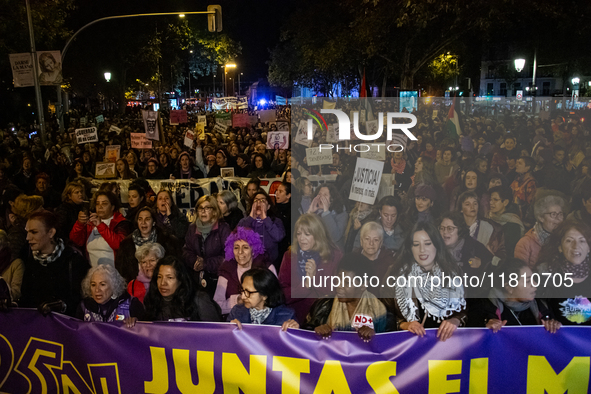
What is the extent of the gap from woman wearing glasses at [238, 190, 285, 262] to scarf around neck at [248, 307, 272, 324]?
1.53m

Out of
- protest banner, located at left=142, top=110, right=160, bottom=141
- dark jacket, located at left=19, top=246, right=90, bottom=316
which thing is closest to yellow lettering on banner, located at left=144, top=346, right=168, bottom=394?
dark jacket, located at left=19, top=246, right=90, bottom=316

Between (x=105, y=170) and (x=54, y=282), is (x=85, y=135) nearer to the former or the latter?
(x=105, y=170)

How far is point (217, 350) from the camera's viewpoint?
142 inches

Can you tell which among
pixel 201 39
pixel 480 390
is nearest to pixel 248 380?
pixel 480 390

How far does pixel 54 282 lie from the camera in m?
4.24

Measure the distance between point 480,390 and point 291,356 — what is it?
3.99 ft

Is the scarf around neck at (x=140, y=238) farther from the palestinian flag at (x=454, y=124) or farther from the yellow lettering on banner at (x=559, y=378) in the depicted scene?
the palestinian flag at (x=454, y=124)

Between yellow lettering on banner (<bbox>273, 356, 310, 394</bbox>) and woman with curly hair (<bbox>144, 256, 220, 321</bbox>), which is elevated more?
woman with curly hair (<bbox>144, 256, 220, 321</bbox>)

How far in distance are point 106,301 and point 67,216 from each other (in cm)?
291

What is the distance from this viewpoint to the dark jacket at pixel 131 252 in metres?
4.88

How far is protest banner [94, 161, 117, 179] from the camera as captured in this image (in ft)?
34.9

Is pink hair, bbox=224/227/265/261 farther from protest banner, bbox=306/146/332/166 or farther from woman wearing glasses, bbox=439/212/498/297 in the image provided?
protest banner, bbox=306/146/332/166

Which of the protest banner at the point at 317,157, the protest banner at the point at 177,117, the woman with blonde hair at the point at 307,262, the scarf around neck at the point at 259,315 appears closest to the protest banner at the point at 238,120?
the protest banner at the point at 177,117

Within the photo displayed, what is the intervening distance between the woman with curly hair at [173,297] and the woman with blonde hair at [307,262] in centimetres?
73
